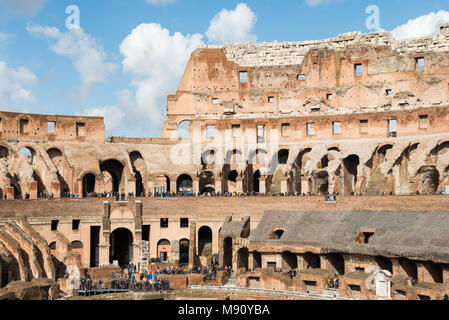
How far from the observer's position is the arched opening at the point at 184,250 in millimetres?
46656

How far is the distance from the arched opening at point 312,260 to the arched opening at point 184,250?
12.6 m

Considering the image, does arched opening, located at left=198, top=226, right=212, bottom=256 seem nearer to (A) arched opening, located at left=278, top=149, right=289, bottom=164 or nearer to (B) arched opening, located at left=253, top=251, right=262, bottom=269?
(B) arched opening, located at left=253, top=251, right=262, bottom=269

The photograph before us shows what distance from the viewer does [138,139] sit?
52.5 m

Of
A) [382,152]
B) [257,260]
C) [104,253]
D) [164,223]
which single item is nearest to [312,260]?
[257,260]

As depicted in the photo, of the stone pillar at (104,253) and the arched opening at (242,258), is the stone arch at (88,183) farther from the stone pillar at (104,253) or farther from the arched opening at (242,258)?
the arched opening at (242,258)

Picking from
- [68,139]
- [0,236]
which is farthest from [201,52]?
[0,236]

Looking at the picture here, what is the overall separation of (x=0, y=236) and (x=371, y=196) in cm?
2567

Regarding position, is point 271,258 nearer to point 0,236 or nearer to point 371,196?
point 371,196

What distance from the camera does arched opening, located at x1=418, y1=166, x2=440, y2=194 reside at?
43594 millimetres

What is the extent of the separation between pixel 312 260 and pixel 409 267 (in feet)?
23.6

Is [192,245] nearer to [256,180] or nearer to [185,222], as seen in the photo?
[185,222]

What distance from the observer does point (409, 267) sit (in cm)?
3294

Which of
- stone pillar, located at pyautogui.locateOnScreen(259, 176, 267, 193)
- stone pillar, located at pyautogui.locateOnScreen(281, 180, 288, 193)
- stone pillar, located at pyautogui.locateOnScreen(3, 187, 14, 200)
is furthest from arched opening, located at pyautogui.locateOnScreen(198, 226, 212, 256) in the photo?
stone pillar, located at pyautogui.locateOnScreen(3, 187, 14, 200)

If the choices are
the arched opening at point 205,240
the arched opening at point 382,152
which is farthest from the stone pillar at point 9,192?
the arched opening at point 382,152
